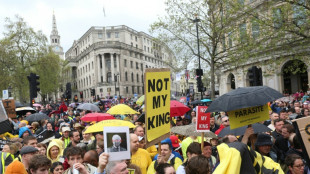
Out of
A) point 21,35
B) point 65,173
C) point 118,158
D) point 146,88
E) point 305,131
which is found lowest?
point 65,173

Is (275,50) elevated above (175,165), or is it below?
above

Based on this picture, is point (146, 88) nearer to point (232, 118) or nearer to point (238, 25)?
point (232, 118)

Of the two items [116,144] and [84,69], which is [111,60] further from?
[116,144]

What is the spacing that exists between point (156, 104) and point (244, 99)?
44.3 inches

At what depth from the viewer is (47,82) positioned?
41562mm

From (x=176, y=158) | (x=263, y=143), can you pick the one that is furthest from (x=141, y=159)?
(x=263, y=143)

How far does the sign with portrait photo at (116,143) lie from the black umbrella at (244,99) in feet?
4.36

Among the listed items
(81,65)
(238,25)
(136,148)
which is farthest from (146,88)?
(81,65)

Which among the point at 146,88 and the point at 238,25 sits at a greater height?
the point at 238,25

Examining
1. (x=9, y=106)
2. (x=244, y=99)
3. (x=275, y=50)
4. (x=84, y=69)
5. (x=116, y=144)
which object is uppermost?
(x=84, y=69)

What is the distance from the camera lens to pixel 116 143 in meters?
2.88

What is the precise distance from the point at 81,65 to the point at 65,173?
79.9m

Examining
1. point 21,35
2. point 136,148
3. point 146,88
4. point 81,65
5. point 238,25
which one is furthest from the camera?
point 81,65

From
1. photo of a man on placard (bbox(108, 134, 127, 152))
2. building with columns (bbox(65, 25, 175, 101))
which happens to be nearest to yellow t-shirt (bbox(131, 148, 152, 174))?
photo of a man on placard (bbox(108, 134, 127, 152))
